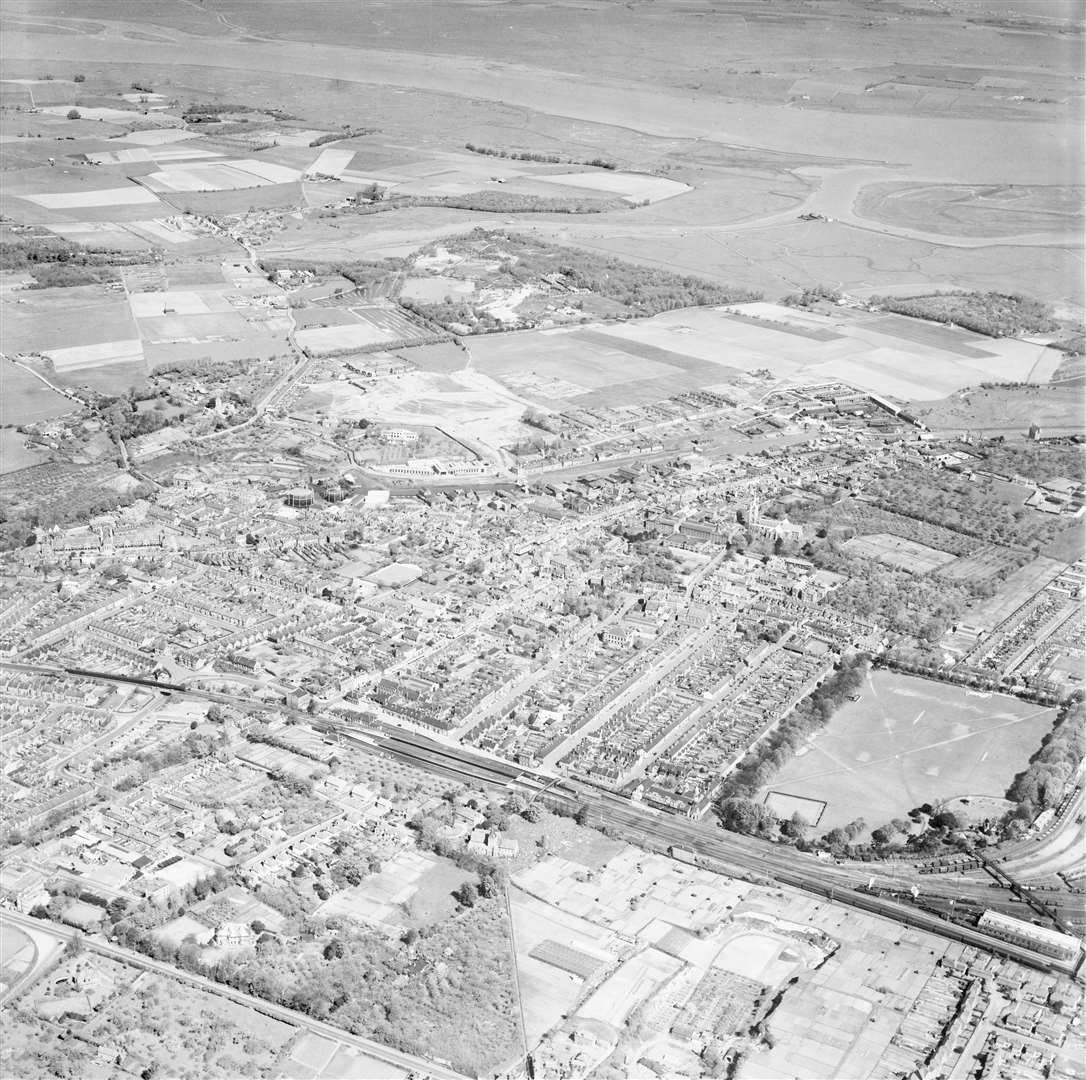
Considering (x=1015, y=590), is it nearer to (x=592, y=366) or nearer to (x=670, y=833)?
(x=670, y=833)

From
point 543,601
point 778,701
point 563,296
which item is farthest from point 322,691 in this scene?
point 563,296

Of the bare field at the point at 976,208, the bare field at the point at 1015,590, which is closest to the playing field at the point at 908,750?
the bare field at the point at 1015,590

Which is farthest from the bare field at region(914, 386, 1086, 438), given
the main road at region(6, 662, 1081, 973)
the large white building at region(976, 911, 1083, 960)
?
the large white building at region(976, 911, 1083, 960)

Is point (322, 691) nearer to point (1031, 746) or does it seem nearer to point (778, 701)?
point (778, 701)

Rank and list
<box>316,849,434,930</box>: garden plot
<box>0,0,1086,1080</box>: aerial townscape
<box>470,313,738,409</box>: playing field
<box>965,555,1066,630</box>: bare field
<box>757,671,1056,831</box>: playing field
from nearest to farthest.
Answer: <box>0,0,1086,1080</box>: aerial townscape, <box>316,849,434,930</box>: garden plot, <box>757,671,1056,831</box>: playing field, <box>965,555,1066,630</box>: bare field, <box>470,313,738,409</box>: playing field

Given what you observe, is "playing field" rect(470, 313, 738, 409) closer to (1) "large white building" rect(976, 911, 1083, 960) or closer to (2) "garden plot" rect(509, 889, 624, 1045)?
(2) "garden plot" rect(509, 889, 624, 1045)

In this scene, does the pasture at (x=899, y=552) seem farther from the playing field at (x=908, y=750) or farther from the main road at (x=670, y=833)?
the main road at (x=670, y=833)

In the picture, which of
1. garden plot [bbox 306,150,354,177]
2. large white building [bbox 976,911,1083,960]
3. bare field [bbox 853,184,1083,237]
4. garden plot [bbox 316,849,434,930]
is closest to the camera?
large white building [bbox 976,911,1083,960]

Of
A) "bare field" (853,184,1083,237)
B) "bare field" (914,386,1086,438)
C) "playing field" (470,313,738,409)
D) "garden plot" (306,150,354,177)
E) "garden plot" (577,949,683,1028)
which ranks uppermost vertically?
"garden plot" (306,150,354,177)
